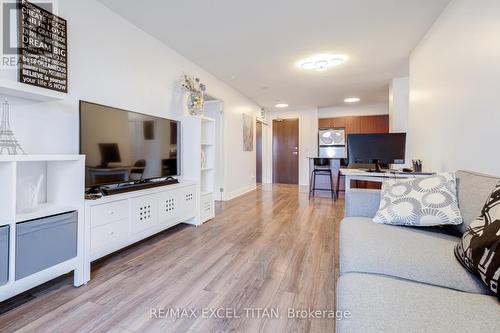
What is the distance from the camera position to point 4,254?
1.25m

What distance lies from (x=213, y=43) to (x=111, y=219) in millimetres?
2292

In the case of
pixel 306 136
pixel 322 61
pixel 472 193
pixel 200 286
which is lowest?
pixel 200 286

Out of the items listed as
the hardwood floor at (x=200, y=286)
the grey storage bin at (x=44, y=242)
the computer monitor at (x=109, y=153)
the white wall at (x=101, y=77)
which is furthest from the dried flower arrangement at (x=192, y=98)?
the grey storage bin at (x=44, y=242)

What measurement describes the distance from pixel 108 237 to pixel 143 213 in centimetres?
38

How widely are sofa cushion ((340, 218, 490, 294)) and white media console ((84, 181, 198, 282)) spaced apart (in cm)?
170

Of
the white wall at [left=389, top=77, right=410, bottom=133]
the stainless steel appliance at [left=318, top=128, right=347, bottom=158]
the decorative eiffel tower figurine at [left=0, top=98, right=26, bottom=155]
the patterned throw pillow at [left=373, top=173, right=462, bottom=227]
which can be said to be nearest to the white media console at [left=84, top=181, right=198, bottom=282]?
the decorative eiffel tower figurine at [left=0, top=98, right=26, bottom=155]

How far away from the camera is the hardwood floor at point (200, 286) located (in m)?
1.27

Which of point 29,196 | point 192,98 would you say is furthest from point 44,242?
point 192,98

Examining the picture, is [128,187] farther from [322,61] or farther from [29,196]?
[322,61]

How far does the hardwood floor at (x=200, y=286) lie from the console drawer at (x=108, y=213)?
0.38 m

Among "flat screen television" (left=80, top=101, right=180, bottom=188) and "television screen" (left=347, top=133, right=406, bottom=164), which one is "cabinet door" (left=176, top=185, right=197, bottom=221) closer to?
"flat screen television" (left=80, top=101, right=180, bottom=188)

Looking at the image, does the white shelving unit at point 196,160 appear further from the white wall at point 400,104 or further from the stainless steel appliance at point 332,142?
the stainless steel appliance at point 332,142

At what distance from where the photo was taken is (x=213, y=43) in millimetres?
2932

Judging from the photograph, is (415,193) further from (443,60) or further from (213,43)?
(213,43)
